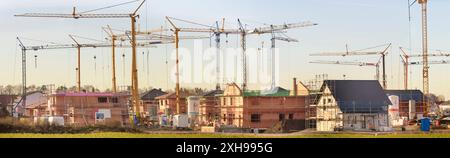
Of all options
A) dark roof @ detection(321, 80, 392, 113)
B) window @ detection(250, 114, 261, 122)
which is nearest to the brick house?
window @ detection(250, 114, 261, 122)

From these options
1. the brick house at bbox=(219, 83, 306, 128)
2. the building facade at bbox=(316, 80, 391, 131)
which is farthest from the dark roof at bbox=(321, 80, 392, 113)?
the brick house at bbox=(219, 83, 306, 128)

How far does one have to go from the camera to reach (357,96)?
218 ft

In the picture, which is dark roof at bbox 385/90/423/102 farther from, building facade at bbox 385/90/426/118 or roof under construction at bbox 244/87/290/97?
roof under construction at bbox 244/87/290/97

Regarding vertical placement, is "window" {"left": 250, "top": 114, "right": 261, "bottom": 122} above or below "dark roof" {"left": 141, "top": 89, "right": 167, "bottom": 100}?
below

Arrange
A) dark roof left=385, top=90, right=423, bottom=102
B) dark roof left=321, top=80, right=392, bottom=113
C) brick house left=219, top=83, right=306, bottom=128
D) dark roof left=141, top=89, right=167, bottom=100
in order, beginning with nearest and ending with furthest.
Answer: dark roof left=321, top=80, right=392, bottom=113, brick house left=219, top=83, right=306, bottom=128, dark roof left=385, top=90, right=423, bottom=102, dark roof left=141, top=89, right=167, bottom=100

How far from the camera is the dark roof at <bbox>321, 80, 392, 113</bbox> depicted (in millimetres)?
65444

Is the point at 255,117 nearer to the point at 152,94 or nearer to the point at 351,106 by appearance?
the point at 351,106

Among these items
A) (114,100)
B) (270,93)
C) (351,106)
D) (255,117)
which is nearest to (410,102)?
(270,93)

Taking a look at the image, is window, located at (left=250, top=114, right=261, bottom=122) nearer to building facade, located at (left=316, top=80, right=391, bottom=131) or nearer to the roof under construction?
the roof under construction

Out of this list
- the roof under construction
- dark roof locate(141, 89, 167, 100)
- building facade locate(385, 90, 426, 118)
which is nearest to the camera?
the roof under construction

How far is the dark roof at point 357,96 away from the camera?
65.4 meters

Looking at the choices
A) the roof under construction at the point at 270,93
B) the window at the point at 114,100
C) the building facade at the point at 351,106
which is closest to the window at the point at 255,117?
the roof under construction at the point at 270,93

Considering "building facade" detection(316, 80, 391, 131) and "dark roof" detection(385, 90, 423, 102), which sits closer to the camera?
"building facade" detection(316, 80, 391, 131)
